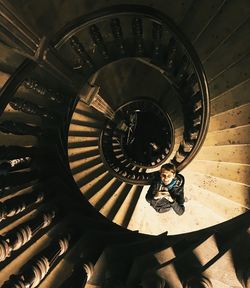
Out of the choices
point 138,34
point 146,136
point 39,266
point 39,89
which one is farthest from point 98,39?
point 146,136

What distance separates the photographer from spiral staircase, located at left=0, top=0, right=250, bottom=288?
376 cm

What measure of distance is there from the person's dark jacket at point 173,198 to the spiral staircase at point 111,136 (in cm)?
51

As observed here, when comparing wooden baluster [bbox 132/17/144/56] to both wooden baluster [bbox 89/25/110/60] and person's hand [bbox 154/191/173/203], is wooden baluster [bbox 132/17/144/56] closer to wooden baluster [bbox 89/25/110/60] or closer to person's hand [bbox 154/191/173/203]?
wooden baluster [bbox 89/25/110/60]

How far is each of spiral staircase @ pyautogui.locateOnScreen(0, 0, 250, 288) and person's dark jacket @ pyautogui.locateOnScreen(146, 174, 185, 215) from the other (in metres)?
0.51

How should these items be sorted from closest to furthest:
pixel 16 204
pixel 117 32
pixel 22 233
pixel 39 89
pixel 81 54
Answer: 1. pixel 22 233
2. pixel 16 204
3. pixel 39 89
4. pixel 117 32
5. pixel 81 54

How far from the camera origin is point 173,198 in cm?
537

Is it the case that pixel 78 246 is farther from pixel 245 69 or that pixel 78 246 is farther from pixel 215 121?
pixel 245 69

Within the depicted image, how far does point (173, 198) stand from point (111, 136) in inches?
85.7

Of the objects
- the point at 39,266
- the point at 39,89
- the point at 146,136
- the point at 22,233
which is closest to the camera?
the point at 39,266

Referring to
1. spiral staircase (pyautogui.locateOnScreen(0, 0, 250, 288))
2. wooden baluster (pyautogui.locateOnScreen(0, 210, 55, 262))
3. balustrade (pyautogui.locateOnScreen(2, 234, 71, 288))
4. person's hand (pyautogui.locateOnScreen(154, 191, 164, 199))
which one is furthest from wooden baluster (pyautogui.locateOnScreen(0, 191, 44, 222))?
person's hand (pyautogui.locateOnScreen(154, 191, 164, 199))

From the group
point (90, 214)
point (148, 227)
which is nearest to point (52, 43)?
point (90, 214)

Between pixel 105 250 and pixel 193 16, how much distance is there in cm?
369

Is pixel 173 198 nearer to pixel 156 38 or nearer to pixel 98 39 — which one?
pixel 156 38

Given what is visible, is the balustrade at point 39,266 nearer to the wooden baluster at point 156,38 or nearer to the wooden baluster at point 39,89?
the wooden baluster at point 39,89
